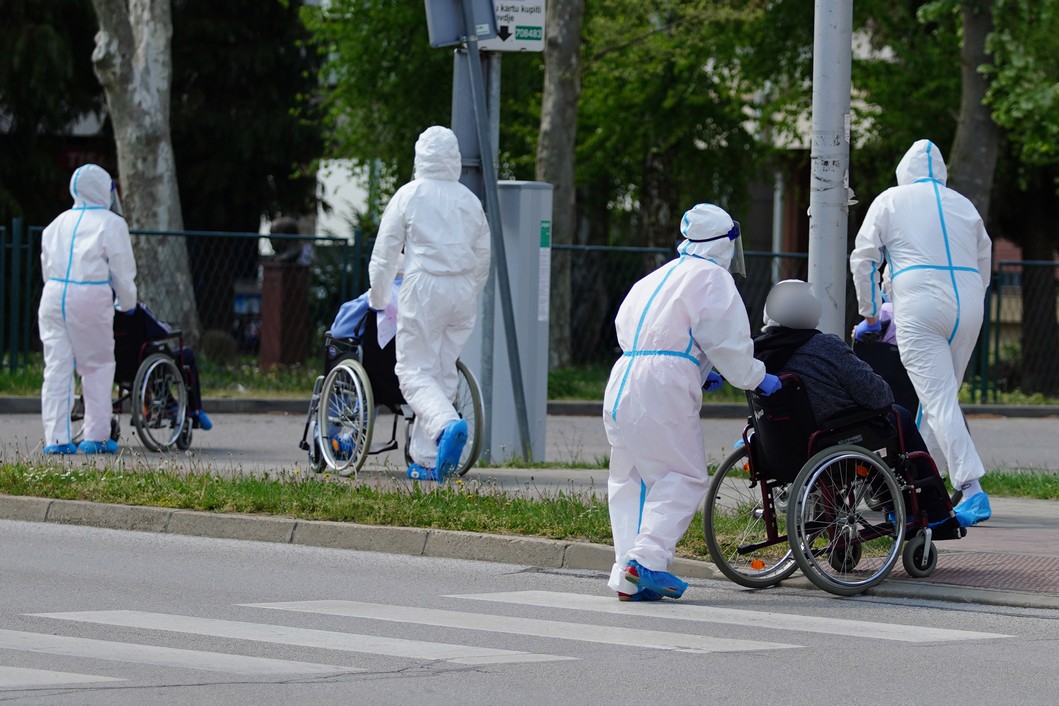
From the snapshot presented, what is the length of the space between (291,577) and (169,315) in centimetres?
1374

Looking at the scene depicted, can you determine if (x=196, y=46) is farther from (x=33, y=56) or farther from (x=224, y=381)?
(x=224, y=381)

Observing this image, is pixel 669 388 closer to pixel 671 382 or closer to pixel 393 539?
pixel 671 382

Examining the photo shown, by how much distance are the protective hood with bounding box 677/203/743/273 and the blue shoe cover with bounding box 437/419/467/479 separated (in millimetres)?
2929

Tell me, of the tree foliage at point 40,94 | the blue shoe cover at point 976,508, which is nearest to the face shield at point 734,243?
the blue shoe cover at point 976,508

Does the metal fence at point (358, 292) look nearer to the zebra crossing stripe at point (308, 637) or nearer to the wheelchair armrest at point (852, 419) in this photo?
the wheelchair armrest at point (852, 419)

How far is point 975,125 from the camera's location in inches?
931

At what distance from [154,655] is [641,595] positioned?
7.40 ft

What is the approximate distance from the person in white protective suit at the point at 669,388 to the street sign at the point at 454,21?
4493 mm

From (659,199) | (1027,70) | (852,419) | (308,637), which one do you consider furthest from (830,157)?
(659,199)

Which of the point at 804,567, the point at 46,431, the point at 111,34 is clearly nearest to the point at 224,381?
the point at 111,34

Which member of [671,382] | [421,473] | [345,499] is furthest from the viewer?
[421,473]

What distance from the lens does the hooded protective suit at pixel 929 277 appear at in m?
9.41

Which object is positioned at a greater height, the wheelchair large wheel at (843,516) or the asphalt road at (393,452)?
the wheelchair large wheel at (843,516)

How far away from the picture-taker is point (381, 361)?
37.0 feet
